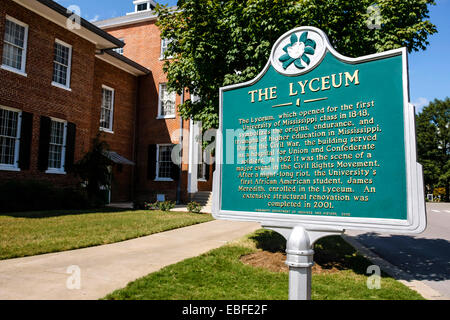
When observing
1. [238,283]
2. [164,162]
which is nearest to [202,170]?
[164,162]

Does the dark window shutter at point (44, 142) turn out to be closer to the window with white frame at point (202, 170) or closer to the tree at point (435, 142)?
the window with white frame at point (202, 170)

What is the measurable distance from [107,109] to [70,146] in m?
4.62

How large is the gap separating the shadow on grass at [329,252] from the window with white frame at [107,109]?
43.8 ft

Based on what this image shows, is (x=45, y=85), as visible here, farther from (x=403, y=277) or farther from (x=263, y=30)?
(x=403, y=277)

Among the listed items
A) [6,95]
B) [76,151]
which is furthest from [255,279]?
[76,151]

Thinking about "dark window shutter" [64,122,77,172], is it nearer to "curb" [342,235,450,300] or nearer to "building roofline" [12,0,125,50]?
"building roofline" [12,0,125,50]

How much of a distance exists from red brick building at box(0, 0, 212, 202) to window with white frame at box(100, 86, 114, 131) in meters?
0.06

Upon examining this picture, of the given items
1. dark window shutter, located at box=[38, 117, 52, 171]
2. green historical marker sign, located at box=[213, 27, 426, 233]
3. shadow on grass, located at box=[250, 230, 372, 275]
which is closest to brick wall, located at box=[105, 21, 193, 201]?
dark window shutter, located at box=[38, 117, 52, 171]

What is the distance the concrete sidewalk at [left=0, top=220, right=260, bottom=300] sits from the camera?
13.2 feet

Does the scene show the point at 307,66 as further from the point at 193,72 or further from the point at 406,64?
the point at 193,72

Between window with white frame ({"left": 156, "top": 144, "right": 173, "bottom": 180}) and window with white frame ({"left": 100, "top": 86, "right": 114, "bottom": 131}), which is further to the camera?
window with white frame ({"left": 156, "top": 144, "right": 173, "bottom": 180})

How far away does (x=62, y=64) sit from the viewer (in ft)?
48.9

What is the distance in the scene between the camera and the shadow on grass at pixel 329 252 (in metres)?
5.96
